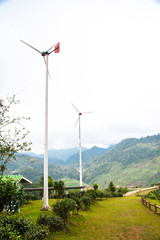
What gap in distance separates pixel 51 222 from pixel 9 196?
4243 millimetres

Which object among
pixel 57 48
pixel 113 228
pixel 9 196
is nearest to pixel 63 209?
pixel 113 228

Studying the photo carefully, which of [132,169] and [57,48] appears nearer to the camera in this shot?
[57,48]

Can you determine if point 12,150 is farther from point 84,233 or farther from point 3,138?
point 84,233

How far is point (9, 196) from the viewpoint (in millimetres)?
6363

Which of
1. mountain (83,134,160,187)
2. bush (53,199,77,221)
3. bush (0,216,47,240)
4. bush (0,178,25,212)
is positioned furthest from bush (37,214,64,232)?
mountain (83,134,160,187)

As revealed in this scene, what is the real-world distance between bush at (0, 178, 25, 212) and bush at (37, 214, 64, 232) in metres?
3.20

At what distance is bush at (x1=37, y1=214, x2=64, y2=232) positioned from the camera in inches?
363

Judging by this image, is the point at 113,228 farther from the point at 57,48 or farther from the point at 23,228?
the point at 57,48

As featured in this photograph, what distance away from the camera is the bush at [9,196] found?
20.6ft

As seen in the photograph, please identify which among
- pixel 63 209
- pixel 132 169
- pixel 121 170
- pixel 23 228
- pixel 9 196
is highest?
pixel 9 196

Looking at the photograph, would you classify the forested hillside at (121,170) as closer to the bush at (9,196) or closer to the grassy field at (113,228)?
the grassy field at (113,228)

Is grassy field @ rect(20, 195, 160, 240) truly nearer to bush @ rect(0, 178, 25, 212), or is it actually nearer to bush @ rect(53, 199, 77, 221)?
bush @ rect(53, 199, 77, 221)

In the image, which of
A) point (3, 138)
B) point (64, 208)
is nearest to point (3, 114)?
point (3, 138)

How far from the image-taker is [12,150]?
24.5 feet
